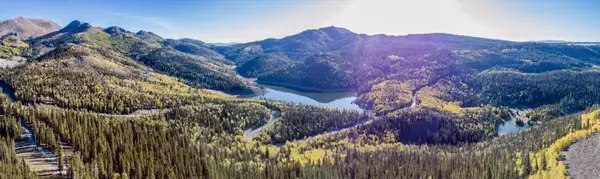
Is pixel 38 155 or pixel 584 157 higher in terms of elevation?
pixel 38 155

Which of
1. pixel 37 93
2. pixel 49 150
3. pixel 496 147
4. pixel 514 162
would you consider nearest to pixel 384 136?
pixel 496 147

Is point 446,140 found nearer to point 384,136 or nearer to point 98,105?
point 384,136

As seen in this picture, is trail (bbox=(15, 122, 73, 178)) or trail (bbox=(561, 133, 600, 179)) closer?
trail (bbox=(15, 122, 73, 178))

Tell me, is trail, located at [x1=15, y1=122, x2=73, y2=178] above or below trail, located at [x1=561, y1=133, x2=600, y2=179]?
above

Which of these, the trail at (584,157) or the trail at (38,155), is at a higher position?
the trail at (38,155)
